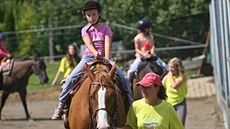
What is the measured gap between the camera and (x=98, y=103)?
7.95 m

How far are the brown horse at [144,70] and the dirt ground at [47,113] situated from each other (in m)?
2.23

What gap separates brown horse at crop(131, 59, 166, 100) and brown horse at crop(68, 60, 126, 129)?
4835mm

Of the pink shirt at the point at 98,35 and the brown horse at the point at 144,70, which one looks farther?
the brown horse at the point at 144,70

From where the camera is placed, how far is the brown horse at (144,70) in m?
14.0

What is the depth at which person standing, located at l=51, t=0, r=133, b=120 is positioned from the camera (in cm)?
934

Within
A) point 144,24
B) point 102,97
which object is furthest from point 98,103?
point 144,24

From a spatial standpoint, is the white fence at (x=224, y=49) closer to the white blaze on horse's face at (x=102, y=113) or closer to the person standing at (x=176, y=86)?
the person standing at (x=176, y=86)

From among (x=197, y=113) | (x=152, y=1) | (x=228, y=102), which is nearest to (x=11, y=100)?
(x=152, y=1)

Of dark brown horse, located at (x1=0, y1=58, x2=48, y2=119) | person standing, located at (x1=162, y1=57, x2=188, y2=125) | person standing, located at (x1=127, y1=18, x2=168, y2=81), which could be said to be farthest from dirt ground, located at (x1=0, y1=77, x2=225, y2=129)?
person standing, located at (x1=162, y1=57, x2=188, y2=125)

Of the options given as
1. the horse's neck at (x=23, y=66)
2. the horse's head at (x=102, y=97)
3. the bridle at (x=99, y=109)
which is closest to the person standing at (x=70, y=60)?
the horse's neck at (x=23, y=66)

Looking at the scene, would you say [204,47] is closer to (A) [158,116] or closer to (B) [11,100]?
(B) [11,100]

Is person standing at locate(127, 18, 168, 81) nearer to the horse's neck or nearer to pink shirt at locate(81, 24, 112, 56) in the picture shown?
pink shirt at locate(81, 24, 112, 56)

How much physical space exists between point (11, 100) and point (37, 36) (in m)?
9.33

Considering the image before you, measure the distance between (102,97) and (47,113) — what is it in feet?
43.1
